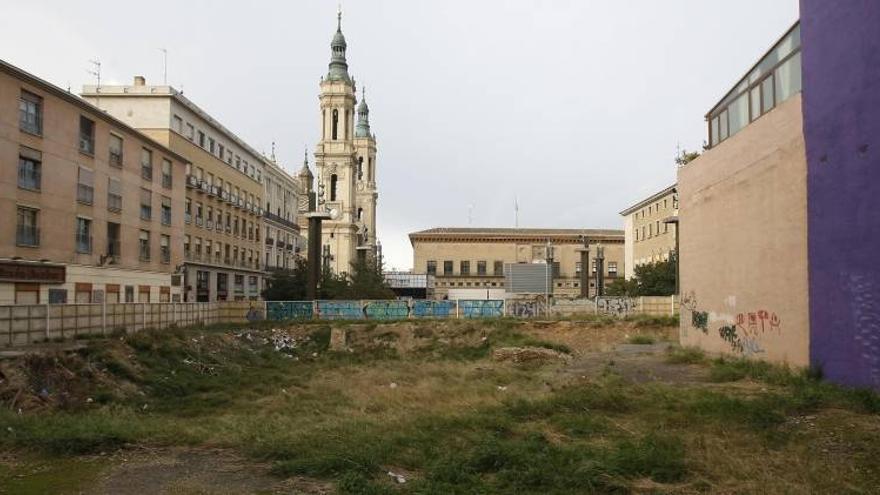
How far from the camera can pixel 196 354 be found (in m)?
25.0

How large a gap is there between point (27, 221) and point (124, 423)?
22354mm

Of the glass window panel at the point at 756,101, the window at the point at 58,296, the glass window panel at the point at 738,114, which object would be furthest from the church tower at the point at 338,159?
the glass window panel at the point at 756,101

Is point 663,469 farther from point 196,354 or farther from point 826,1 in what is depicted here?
point 196,354

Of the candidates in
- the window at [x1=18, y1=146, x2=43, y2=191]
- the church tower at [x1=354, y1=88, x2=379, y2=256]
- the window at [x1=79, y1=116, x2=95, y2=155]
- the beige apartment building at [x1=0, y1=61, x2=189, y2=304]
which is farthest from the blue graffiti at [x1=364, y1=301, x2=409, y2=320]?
the church tower at [x1=354, y1=88, x2=379, y2=256]

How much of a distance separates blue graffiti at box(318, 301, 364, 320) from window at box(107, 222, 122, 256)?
12.0 m

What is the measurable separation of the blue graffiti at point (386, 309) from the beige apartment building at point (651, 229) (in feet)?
127

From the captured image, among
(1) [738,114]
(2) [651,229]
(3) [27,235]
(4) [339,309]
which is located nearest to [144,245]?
(3) [27,235]

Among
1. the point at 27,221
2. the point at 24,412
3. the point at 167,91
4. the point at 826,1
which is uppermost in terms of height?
the point at 167,91

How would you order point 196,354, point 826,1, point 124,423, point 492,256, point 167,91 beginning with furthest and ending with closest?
point 492,256 < point 167,91 < point 196,354 < point 826,1 < point 124,423

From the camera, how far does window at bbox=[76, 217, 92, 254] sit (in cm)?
3412

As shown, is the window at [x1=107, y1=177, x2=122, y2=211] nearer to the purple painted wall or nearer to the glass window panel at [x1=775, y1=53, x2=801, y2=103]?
the glass window panel at [x1=775, y1=53, x2=801, y2=103]

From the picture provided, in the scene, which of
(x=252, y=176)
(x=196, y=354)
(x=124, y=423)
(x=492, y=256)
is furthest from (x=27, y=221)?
(x=492, y=256)

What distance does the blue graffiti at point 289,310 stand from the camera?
4194 centimetres

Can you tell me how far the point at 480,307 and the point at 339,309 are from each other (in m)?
9.07
